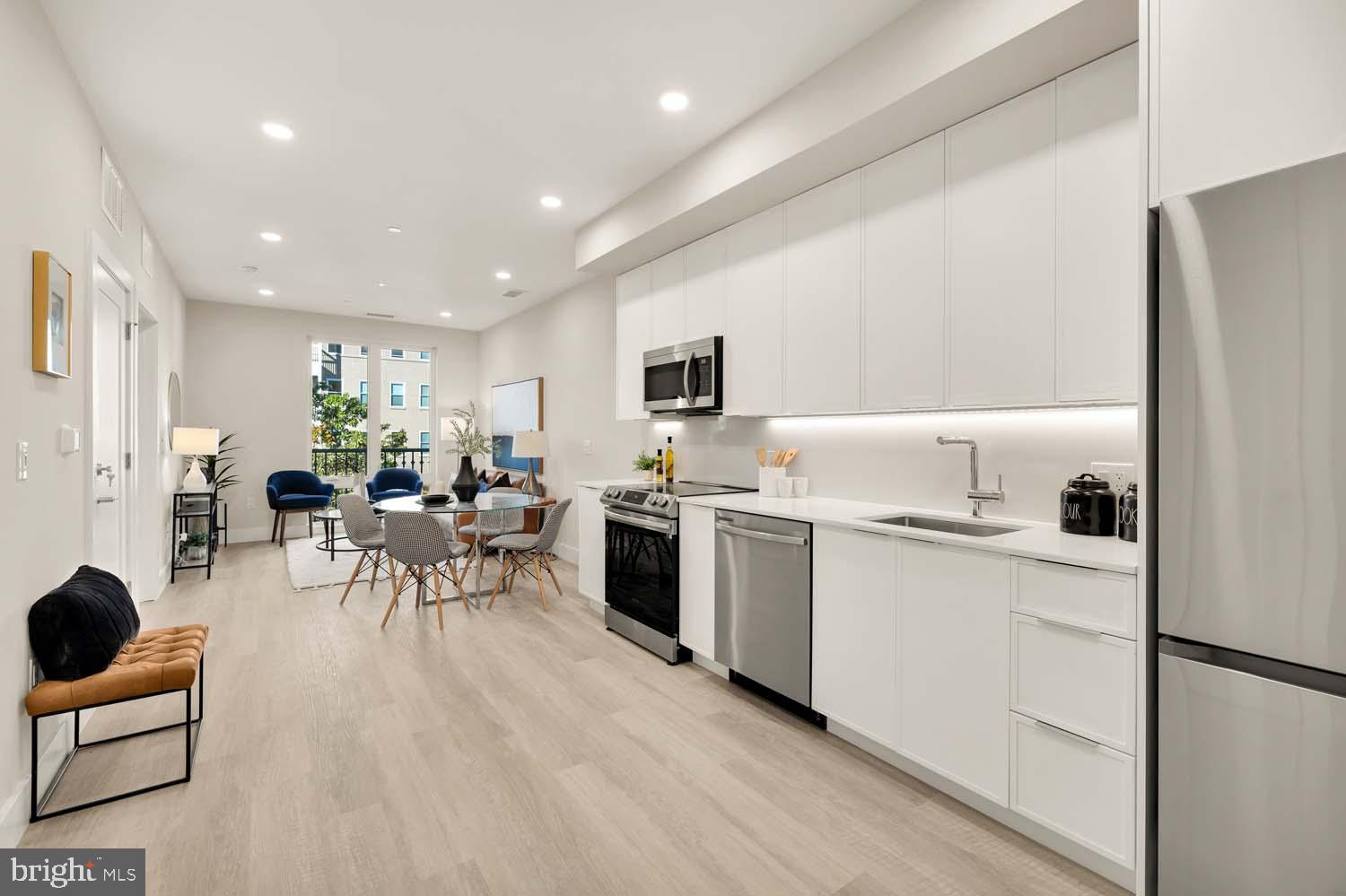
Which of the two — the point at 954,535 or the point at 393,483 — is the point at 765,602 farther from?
the point at 393,483

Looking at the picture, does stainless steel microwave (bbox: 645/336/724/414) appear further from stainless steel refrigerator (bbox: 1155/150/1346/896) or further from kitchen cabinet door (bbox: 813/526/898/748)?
stainless steel refrigerator (bbox: 1155/150/1346/896)

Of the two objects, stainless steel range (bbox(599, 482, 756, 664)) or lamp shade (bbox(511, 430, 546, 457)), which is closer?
stainless steel range (bbox(599, 482, 756, 664))

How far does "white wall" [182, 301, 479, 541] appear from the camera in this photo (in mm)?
7250

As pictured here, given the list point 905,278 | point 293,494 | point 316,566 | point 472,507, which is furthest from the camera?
point 293,494

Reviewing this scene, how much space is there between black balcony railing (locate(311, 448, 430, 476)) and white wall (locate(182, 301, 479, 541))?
12.2 inches

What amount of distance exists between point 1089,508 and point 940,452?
0.77 m

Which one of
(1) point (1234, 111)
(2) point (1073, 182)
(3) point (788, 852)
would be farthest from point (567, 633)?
(1) point (1234, 111)

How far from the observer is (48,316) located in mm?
2250

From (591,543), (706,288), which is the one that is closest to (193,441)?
(591,543)

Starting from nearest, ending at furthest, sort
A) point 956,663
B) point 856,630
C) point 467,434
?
point 956,663 → point 856,630 → point 467,434

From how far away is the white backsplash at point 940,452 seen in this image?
2383 millimetres

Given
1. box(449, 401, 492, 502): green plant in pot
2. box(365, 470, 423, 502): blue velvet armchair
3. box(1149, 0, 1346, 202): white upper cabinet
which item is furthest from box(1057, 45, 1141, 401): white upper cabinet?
box(365, 470, 423, 502): blue velvet armchair

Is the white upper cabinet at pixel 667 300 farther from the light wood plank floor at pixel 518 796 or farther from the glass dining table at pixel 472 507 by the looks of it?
the light wood plank floor at pixel 518 796

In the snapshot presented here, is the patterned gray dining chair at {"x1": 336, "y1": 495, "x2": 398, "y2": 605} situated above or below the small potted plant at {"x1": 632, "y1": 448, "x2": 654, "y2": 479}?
below
